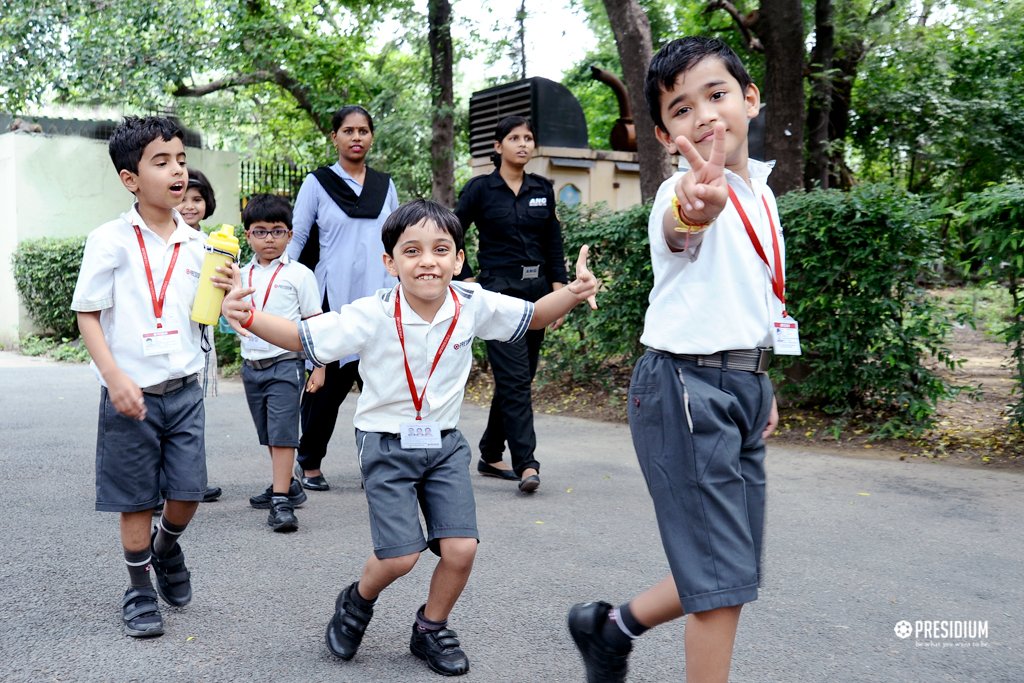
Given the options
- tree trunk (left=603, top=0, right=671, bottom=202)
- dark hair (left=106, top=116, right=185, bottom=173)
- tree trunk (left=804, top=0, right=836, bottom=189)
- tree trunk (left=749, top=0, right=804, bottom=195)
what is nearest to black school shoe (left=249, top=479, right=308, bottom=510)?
dark hair (left=106, top=116, right=185, bottom=173)

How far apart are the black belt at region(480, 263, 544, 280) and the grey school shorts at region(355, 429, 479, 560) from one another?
9.24 feet

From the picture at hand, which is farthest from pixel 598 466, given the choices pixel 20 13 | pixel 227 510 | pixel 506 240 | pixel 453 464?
pixel 20 13

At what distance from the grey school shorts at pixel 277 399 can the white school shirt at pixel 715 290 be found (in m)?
3.05

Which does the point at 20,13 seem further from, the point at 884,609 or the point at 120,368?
the point at 884,609

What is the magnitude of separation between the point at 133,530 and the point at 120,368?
2.03 feet

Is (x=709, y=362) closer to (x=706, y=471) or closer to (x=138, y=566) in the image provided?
(x=706, y=471)

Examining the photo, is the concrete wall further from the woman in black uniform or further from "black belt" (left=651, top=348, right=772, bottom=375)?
"black belt" (left=651, top=348, right=772, bottom=375)

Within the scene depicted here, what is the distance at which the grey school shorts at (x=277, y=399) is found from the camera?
5.21 m

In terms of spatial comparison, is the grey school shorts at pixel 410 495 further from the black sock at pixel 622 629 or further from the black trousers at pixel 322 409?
the black trousers at pixel 322 409

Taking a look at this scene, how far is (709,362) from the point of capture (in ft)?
8.43

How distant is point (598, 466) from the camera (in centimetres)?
657

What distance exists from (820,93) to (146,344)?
11276 mm

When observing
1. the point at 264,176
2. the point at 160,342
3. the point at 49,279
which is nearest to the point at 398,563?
the point at 160,342

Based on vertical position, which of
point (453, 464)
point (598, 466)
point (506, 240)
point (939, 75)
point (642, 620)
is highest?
point (939, 75)
